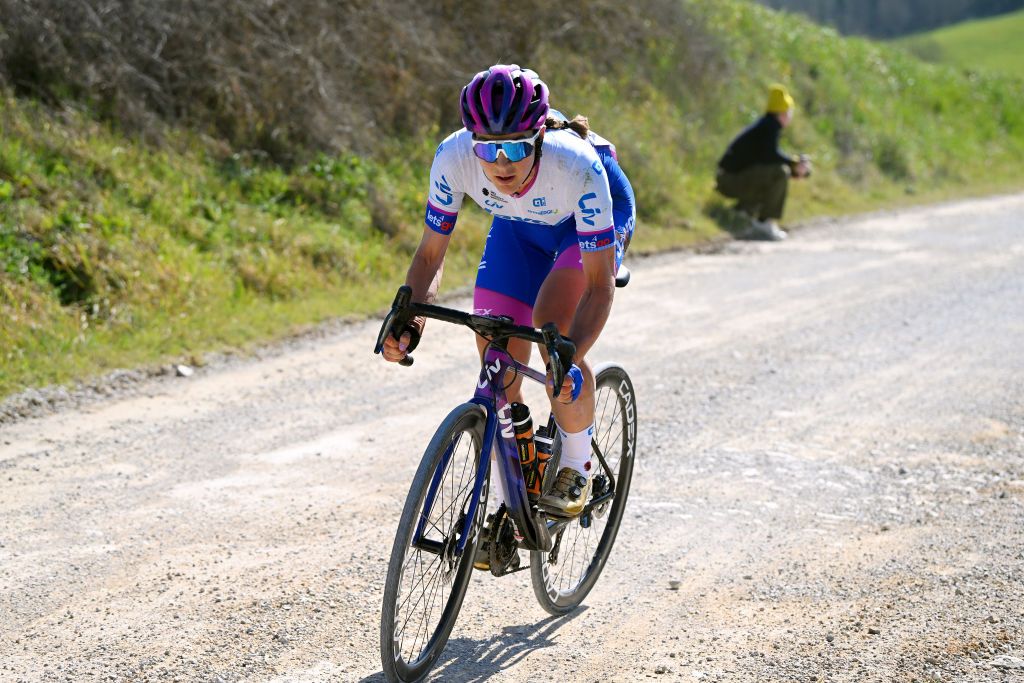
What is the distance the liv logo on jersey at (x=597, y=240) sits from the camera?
13.6ft

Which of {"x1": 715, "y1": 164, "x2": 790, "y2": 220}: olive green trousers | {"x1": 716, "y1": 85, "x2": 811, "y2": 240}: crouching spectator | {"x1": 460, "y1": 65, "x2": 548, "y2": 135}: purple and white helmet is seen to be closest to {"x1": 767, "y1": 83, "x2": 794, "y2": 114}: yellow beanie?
{"x1": 716, "y1": 85, "x2": 811, "y2": 240}: crouching spectator

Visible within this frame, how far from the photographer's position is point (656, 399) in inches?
310

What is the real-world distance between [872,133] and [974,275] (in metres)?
10.5

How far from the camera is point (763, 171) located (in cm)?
1520

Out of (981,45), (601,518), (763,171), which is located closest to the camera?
(601,518)

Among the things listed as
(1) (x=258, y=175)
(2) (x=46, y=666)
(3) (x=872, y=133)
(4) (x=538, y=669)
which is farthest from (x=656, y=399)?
(3) (x=872, y=133)

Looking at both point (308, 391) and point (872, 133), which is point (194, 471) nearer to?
point (308, 391)

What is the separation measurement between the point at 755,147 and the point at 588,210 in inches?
473

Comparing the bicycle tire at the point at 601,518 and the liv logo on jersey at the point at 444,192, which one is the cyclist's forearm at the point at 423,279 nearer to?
the liv logo on jersey at the point at 444,192

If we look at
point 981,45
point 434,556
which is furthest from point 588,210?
point 981,45

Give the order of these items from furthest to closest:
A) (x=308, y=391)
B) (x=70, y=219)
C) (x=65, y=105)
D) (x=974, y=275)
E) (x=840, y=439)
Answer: (x=974, y=275)
(x=65, y=105)
(x=70, y=219)
(x=308, y=391)
(x=840, y=439)

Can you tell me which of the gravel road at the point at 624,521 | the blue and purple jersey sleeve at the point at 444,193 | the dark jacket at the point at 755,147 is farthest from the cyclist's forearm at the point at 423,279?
the dark jacket at the point at 755,147

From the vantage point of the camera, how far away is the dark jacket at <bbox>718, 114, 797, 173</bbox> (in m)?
15.4

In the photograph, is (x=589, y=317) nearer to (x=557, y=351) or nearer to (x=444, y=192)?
(x=557, y=351)
